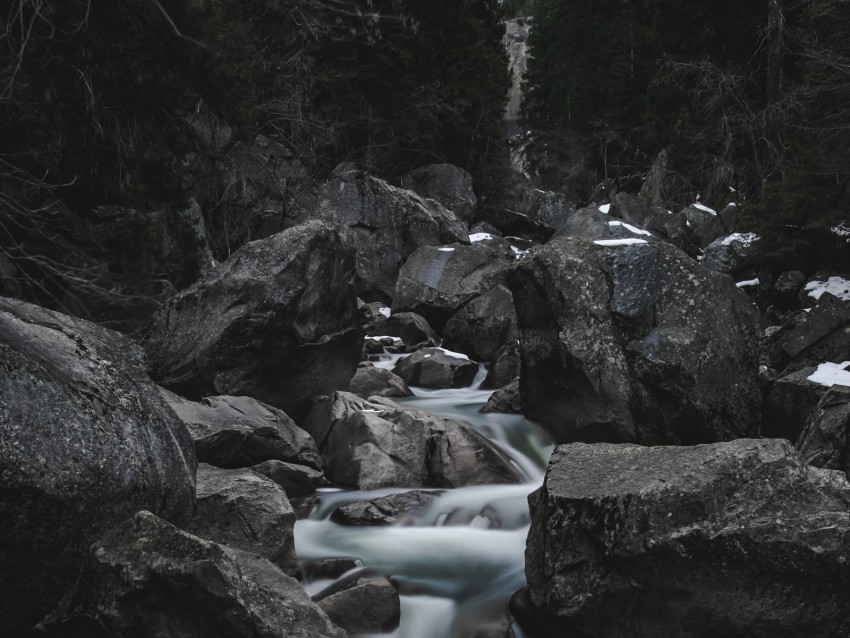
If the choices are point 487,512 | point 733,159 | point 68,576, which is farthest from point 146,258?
point 733,159

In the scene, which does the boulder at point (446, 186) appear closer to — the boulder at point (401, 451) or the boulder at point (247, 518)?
the boulder at point (401, 451)

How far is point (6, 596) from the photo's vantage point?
400 centimetres

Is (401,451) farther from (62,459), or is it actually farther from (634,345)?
(62,459)

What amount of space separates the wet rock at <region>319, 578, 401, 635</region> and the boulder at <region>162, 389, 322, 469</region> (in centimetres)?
200

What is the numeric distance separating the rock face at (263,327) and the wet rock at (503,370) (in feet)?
10.3

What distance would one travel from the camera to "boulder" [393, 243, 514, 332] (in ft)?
51.2

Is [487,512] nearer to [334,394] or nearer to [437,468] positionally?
[437,468]

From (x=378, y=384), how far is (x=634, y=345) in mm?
3718

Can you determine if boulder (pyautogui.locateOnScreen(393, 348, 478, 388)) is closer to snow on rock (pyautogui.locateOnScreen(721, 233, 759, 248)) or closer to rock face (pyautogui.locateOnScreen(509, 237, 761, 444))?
rock face (pyautogui.locateOnScreen(509, 237, 761, 444))

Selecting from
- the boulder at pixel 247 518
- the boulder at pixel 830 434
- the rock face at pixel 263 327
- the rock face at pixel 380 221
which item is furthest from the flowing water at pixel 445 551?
the rock face at pixel 380 221

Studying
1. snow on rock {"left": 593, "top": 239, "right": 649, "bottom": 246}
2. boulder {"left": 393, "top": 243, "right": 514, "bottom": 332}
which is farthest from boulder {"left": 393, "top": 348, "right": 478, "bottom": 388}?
snow on rock {"left": 593, "top": 239, "right": 649, "bottom": 246}

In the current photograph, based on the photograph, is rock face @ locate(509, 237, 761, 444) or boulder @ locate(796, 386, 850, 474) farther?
rock face @ locate(509, 237, 761, 444)

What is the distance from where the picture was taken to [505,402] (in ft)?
34.5

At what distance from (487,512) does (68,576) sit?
13.2 ft
